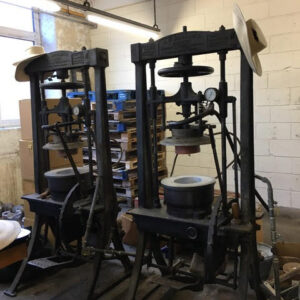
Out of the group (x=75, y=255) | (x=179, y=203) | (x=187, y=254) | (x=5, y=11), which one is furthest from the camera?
(x=5, y=11)

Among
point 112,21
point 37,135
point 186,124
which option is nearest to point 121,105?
point 112,21

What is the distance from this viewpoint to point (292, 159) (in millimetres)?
3928

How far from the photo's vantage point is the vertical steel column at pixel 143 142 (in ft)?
6.81

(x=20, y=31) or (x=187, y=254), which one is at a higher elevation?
(x=20, y=31)

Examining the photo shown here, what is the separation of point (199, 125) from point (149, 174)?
479 mm

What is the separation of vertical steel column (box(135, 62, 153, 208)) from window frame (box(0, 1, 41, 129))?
9.33 feet

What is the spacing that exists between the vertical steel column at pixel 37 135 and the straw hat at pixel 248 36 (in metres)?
1.63

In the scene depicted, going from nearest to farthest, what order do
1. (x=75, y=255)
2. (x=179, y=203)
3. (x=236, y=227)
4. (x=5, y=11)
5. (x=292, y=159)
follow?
1. (x=236, y=227)
2. (x=179, y=203)
3. (x=75, y=255)
4. (x=292, y=159)
5. (x=5, y=11)

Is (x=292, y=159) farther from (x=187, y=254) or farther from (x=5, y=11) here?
(x=5, y=11)

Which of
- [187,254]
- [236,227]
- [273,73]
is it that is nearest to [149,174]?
[236,227]

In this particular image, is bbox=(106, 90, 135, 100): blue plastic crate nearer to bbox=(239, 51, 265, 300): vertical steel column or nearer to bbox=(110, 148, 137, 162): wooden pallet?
bbox=(110, 148, 137, 162): wooden pallet

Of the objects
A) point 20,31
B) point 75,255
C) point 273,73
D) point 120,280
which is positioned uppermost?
point 20,31

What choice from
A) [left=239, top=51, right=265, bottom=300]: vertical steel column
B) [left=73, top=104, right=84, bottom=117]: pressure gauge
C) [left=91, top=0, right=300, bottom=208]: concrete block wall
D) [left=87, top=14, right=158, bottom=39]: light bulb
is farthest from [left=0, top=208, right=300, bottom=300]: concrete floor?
[left=87, top=14, right=158, bottom=39]: light bulb

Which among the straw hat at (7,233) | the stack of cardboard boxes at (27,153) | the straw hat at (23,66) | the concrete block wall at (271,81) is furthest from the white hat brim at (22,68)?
the concrete block wall at (271,81)
